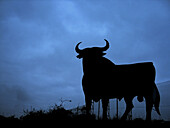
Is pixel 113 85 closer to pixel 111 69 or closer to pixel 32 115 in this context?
pixel 111 69

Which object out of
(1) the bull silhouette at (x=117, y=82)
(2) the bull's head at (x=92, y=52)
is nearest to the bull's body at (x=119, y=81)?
(1) the bull silhouette at (x=117, y=82)

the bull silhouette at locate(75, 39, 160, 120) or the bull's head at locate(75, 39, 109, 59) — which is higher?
the bull's head at locate(75, 39, 109, 59)

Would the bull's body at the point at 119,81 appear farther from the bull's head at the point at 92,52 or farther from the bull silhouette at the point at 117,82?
the bull's head at the point at 92,52

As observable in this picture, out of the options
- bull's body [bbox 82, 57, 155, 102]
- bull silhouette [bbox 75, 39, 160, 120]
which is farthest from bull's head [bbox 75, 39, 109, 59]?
bull's body [bbox 82, 57, 155, 102]

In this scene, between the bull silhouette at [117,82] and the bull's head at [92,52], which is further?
the bull's head at [92,52]

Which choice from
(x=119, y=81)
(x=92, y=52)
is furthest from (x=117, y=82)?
(x=92, y=52)

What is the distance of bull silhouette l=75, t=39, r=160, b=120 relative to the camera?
4.91 meters

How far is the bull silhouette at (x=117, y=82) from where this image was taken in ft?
16.1

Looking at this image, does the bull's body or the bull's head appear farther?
the bull's head

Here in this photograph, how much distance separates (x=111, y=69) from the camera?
534 cm

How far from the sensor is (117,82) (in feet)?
16.7

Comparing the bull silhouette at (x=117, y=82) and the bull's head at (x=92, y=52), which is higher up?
the bull's head at (x=92, y=52)

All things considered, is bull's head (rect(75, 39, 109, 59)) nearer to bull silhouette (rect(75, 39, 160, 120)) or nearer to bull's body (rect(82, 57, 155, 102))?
bull silhouette (rect(75, 39, 160, 120))

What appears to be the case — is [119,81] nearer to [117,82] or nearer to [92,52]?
[117,82]
